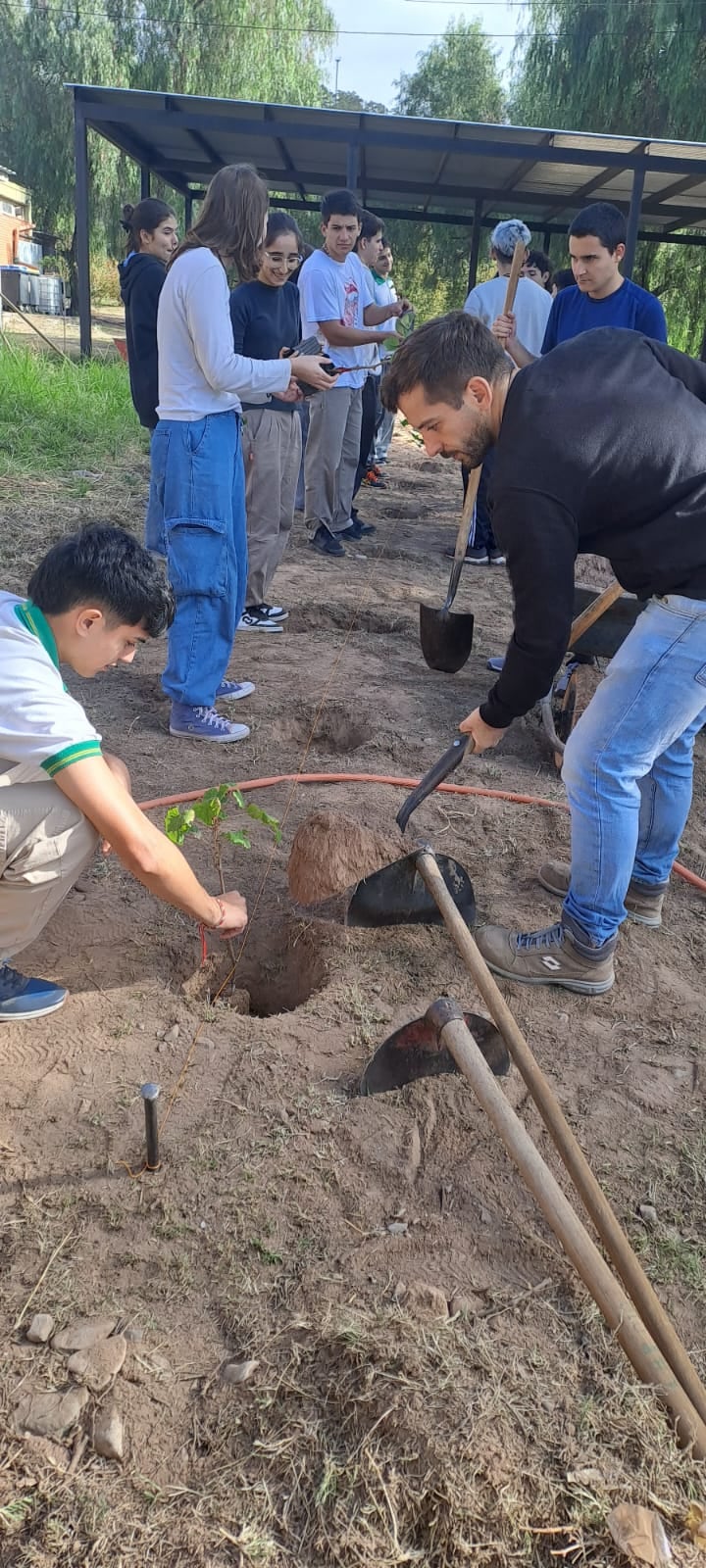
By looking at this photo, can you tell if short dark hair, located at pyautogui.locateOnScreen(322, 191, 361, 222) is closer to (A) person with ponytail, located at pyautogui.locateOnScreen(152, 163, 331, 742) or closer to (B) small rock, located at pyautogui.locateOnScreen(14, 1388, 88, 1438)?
(A) person with ponytail, located at pyautogui.locateOnScreen(152, 163, 331, 742)

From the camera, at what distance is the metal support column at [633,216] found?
35.3 ft

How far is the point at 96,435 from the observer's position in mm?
9391

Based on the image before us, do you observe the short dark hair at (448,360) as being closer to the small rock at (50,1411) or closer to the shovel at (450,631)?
the small rock at (50,1411)

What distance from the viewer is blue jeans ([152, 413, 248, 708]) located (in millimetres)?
3592

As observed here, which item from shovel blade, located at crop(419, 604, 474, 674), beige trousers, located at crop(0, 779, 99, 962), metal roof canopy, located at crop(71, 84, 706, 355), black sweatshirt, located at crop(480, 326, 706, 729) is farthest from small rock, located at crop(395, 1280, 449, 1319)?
metal roof canopy, located at crop(71, 84, 706, 355)

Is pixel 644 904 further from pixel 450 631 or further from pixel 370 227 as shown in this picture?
pixel 370 227

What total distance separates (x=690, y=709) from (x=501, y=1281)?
1.35 m

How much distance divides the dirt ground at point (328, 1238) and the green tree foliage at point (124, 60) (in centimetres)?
2066

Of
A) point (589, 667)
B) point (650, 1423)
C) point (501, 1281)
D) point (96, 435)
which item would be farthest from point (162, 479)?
point (96, 435)

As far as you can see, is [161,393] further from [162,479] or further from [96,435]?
[96,435]

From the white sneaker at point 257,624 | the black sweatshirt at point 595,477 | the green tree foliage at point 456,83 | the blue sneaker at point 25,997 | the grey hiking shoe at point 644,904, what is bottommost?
the blue sneaker at point 25,997

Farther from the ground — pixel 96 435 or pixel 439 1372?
pixel 96 435

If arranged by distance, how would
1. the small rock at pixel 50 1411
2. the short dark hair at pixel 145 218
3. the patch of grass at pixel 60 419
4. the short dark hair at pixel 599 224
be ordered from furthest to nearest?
the patch of grass at pixel 60 419, the short dark hair at pixel 145 218, the short dark hair at pixel 599 224, the small rock at pixel 50 1411

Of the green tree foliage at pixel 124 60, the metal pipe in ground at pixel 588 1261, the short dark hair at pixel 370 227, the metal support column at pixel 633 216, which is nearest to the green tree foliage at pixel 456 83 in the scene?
the green tree foliage at pixel 124 60
